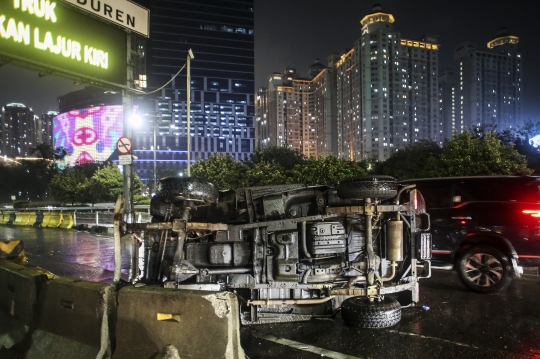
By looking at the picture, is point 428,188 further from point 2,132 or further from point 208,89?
point 2,132

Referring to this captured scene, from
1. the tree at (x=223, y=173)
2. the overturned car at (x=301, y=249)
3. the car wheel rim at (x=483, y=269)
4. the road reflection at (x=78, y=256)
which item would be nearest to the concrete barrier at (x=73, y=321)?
the overturned car at (x=301, y=249)

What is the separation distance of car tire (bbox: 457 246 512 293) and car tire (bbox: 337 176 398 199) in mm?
2669

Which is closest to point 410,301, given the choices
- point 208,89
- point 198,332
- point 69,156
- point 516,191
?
point 516,191

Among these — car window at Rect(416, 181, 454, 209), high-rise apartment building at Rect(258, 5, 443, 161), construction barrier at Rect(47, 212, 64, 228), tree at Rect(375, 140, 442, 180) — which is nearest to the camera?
car window at Rect(416, 181, 454, 209)

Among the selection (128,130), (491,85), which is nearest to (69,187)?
(128,130)

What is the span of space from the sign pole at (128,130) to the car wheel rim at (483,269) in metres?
9.10

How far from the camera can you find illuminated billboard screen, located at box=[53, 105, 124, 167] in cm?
7050

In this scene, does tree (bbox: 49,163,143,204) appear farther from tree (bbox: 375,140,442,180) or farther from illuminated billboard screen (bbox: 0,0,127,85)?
tree (bbox: 375,140,442,180)

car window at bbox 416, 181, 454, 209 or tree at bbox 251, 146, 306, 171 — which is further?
tree at bbox 251, 146, 306, 171

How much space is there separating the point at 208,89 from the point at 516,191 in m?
150

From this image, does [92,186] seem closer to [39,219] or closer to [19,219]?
[19,219]

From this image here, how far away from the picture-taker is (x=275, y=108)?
168 m

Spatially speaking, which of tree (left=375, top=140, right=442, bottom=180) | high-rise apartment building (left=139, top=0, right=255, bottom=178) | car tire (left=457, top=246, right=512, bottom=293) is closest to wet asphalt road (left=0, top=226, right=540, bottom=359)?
car tire (left=457, top=246, right=512, bottom=293)

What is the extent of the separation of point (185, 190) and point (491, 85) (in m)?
171
